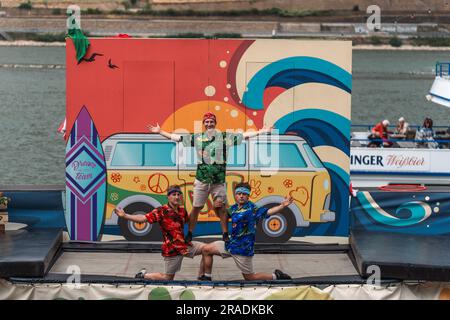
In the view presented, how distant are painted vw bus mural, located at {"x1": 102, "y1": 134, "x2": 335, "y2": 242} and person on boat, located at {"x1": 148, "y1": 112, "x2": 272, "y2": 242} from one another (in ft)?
2.13

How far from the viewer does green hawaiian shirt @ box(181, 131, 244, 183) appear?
42.8ft

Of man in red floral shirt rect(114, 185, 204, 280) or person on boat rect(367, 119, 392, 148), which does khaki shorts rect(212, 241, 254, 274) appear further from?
person on boat rect(367, 119, 392, 148)

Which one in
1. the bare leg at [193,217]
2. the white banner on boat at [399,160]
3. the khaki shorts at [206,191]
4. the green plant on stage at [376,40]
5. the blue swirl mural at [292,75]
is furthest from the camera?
the green plant on stage at [376,40]

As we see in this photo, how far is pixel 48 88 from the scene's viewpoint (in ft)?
264

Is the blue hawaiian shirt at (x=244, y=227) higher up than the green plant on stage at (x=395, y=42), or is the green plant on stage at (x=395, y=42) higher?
the green plant on stage at (x=395, y=42)

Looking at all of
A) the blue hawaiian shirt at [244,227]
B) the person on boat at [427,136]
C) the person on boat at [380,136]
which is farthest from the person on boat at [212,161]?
the person on boat at [427,136]

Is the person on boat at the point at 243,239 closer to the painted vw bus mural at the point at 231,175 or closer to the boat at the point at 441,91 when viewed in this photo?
the painted vw bus mural at the point at 231,175

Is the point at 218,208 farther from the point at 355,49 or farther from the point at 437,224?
the point at 355,49

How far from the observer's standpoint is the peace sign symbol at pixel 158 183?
13.9 m

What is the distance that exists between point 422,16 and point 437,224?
125620 mm

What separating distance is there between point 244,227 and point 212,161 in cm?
102

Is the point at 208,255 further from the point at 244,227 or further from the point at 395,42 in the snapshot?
the point at 395,42

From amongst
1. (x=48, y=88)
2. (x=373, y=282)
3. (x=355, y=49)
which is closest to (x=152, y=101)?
(x=373, y=282)

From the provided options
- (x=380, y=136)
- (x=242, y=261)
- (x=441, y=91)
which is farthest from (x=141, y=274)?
(x=441, y=91)
